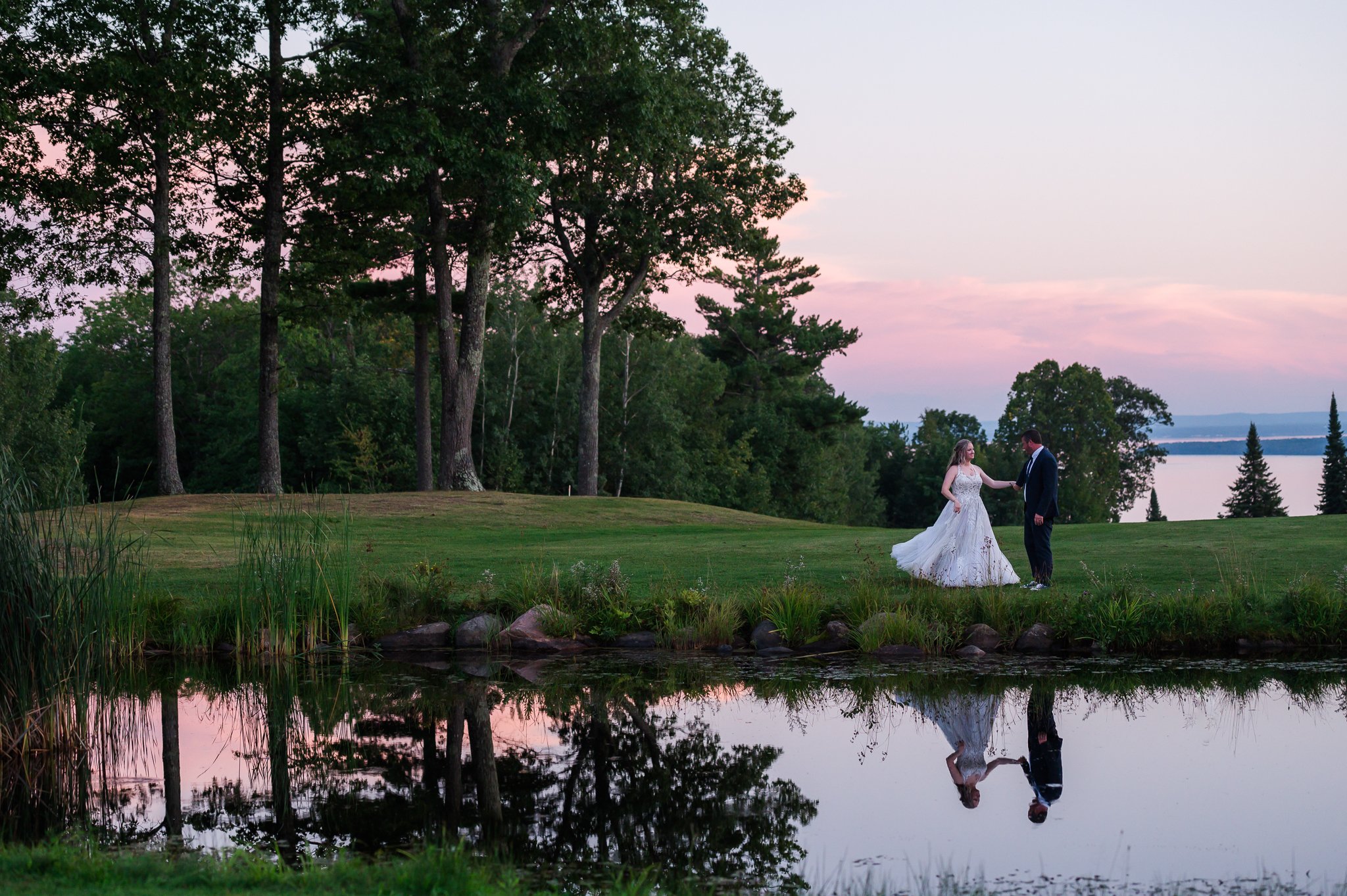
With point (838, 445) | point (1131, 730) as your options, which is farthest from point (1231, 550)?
point (838, 445)

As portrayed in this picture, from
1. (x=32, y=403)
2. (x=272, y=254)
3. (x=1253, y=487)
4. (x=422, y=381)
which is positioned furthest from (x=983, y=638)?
(x=1253, y=487)

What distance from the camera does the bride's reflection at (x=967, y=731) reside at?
8.42m

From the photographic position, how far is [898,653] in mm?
12695

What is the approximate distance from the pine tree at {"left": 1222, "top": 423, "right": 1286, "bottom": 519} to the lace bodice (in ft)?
208

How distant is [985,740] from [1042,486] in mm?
5813

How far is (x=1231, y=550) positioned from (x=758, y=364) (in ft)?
163

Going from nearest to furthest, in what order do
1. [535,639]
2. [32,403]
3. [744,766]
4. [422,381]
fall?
1. [744,766]
2. [535,639]
3. [422,381]
4. [32,403]

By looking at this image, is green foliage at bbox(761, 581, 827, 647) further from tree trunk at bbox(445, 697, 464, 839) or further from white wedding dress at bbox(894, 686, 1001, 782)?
tree trunk at bbox(445, 697, 464, 839)

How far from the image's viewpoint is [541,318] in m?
65.3

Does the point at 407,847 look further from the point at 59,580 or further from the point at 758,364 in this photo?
the point at 758,364

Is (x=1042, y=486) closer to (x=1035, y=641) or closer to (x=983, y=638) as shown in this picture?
(x=1035, y=641)

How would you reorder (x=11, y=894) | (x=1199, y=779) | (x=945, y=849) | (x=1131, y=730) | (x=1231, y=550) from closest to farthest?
1. (x=11, y=894)
2. (x=945, y=849)
3. (x=1199, y=779)
4. (x=1131, y=730)
5. (x=1231, y=550)

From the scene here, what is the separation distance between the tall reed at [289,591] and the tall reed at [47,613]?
3200 mm

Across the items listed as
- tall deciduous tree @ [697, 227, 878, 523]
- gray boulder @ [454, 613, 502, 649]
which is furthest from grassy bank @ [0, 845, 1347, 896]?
tall deciduous tree @ [697, 227, 878, 523]
